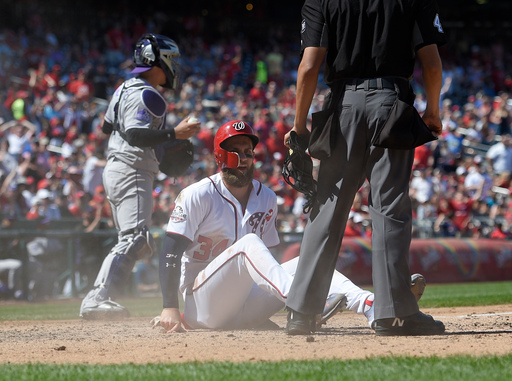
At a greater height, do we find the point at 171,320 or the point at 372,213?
the point at 372,213

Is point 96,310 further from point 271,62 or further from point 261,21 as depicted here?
Answer: point 261,21

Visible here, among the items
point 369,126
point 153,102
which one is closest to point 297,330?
point 369,126

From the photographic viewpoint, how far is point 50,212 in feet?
37.4

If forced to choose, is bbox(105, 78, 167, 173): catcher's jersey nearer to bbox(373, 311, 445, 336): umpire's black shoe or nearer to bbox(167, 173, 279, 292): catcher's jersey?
bbox(167, 173, 279, 292): catcher's jersey

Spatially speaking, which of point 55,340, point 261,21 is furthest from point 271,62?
point 55,340

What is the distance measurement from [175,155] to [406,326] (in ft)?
9.31

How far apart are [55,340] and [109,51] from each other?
1619 cm

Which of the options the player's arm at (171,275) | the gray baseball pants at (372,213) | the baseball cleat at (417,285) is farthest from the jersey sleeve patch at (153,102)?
the baseball cleat at (417,285)

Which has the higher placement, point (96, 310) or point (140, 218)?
point (140, 218)

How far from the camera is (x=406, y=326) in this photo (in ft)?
14.1

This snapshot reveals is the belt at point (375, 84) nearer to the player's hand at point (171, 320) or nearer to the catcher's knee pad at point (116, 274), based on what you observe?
the player's hand at point (171, 320)

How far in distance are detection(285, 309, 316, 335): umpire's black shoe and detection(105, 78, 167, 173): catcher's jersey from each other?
95.3 inches

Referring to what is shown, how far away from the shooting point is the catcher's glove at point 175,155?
6410mm

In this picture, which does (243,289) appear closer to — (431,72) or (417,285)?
(417,285)
